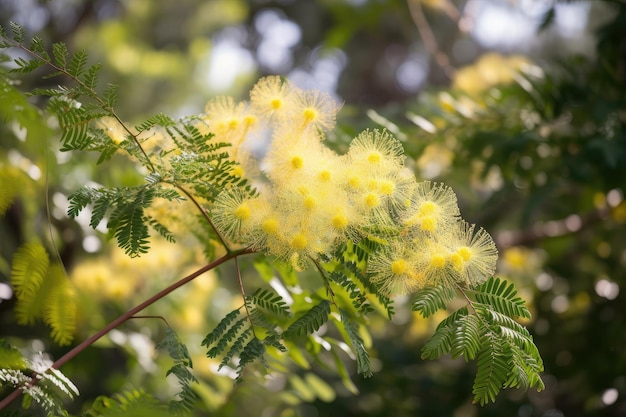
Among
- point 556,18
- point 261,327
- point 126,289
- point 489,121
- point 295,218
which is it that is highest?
point 295,218

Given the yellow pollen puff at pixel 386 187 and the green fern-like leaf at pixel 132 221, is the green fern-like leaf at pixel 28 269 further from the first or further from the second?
the yellow pollen puff at pixel 386 187

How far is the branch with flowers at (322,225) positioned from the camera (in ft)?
2.97

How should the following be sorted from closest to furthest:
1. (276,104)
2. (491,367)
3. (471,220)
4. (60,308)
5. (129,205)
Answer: (491,367) < (129,205) < (276,104) < (60,308) < (471,220)

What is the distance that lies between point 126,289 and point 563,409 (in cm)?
158

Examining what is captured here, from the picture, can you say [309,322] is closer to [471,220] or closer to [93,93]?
[93,93]

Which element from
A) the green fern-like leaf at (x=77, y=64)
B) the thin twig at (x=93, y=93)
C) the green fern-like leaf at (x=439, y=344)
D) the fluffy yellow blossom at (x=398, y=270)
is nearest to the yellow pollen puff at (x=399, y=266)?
the fluffy yellow blossom at (x=398, y=270)

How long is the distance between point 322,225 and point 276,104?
0.28 m

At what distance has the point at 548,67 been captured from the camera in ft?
6.39

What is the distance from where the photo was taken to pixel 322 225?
2.98 ft

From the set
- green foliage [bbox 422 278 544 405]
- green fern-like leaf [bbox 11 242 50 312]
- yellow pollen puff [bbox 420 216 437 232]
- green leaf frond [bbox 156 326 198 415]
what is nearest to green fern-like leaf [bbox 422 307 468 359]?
green foliage [bbox 422 278 544 405]

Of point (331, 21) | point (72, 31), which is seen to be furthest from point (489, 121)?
point (331, 21)

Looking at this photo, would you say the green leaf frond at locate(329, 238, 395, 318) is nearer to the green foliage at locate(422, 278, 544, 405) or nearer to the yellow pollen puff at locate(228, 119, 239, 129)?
the green foliage at locate(422, 278, 544, 405)

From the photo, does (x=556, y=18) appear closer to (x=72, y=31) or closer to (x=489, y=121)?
(x=489, y=121)

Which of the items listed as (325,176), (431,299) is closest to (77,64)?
(325,176)
